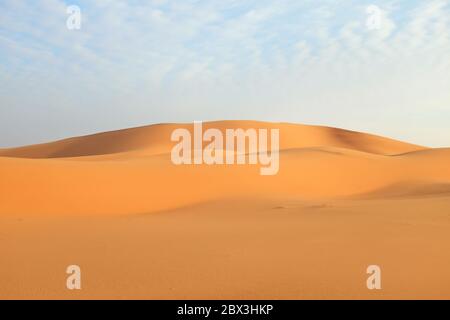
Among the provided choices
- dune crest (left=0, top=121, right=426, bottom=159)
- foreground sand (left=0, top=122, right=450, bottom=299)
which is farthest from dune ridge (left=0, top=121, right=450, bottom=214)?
dune crest (left=0, top=121, right=426, bottom=159)

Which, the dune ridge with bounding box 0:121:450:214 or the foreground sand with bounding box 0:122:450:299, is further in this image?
the dune ridge with bounding box 0:121:450:214

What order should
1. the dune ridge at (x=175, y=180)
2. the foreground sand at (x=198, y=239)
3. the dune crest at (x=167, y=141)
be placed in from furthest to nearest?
the dune crest at (x=167, y=141) → the dune ridge at (x=175, y=180) → the foreground sand at (x=198, y=239)

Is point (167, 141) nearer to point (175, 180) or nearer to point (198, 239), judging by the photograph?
point (175, 180)

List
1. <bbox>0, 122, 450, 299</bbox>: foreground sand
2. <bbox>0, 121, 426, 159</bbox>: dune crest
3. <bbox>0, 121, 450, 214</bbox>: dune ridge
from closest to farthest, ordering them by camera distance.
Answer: <bbox>0, 122, 450, 299</bbox>: foreground sand
<bbox>0, 121, 450, 214</bbox>: dune ridge
<bbox>0, 121, 426, 159</bbox>: dune crest

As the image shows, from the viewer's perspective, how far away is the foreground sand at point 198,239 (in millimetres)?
3553

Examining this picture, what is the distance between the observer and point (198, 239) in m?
5.54

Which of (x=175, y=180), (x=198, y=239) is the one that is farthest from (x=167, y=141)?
(x=198, y=239)

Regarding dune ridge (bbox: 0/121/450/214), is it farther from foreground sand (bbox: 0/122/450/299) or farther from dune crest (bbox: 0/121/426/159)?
dune crest (bbox: 0/121/426/159)

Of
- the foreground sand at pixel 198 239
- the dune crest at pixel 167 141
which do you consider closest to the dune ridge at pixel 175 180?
the foreground sand at pixel 198 239

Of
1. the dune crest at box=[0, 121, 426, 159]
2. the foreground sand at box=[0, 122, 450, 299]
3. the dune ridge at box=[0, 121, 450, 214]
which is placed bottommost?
the foreground sand at box=[0, 122, 450, 299]

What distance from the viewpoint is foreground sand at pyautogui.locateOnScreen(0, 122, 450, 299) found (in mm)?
3553

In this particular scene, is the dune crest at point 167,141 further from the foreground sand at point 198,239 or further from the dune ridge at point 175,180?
the foreground sand at point 198,239
